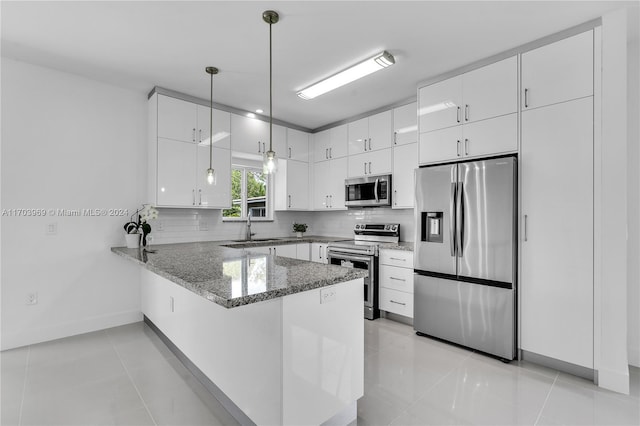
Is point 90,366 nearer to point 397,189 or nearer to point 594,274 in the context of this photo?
point 397,189

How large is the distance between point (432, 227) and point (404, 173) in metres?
1.00

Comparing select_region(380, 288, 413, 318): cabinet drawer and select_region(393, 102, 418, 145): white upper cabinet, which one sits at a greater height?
select_region(393, 102, 418, 145): white upper cabinet

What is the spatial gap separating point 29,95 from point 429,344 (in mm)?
4520

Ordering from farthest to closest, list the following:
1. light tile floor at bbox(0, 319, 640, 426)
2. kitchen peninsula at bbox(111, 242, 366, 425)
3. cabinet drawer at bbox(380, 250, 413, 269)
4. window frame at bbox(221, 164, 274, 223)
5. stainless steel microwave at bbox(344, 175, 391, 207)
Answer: window frame at bbox(221, 164, 274, 223) → stainless steel microwave at bbox(344, 175, 391, 207) → cabinet drawer at bbox(380, 250, 413, 269) → light tile floor at bbox(0, 319, 640, 426) → kitchen peninsula at bbox(111, 242, 366, 425)

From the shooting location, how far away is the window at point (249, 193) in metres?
4.86

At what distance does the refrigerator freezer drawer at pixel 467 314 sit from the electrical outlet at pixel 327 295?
66.4 inches

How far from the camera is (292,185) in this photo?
4891mm

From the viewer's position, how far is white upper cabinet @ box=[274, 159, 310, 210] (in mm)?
4852

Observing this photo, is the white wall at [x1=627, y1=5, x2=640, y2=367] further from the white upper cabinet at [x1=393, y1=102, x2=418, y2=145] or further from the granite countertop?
the granite countertop

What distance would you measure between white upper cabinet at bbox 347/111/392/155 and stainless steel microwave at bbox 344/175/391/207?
41 centimetres

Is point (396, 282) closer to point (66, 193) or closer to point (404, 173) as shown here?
point (404, 173)

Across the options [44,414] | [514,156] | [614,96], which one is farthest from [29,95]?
[614,96]

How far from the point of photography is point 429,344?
3086 millimetres

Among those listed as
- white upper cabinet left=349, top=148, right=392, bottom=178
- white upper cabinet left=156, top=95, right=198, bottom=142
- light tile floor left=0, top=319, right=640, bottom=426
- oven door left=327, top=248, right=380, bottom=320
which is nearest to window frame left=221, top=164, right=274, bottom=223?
white upper cabinet left=156, top=95, right=198, bottom=142
